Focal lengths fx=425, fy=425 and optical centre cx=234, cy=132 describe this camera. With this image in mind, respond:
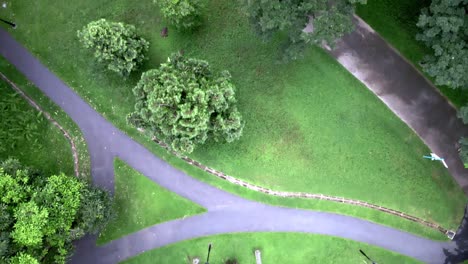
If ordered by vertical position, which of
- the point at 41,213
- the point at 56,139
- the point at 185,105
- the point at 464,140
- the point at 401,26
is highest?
the point at 401,26

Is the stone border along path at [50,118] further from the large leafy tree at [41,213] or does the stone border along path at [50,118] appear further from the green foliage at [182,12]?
the green foliage at [182,12]

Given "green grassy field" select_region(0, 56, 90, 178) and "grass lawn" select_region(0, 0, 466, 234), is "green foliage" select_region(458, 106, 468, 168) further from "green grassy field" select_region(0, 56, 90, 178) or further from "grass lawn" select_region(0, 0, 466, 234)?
"green grassy field" select_region(0, 56, 90, 178)

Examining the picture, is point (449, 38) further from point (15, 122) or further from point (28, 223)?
point (15, 122)

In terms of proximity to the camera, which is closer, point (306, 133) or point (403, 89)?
point (306, 133)

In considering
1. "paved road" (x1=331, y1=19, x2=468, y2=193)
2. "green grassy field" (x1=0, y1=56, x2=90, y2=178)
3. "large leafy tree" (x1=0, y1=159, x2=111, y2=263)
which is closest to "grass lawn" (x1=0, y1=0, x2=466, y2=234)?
"paved road" (x1=331, y1=19, x2=468, y2=193)

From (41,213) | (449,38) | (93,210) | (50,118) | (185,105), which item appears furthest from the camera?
(50,118)

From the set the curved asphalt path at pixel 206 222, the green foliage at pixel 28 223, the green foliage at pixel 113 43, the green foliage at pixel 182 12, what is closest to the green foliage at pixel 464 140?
the curved asphalt path at pixel 206 222

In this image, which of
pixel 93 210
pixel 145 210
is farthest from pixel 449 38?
pixel 93 210
